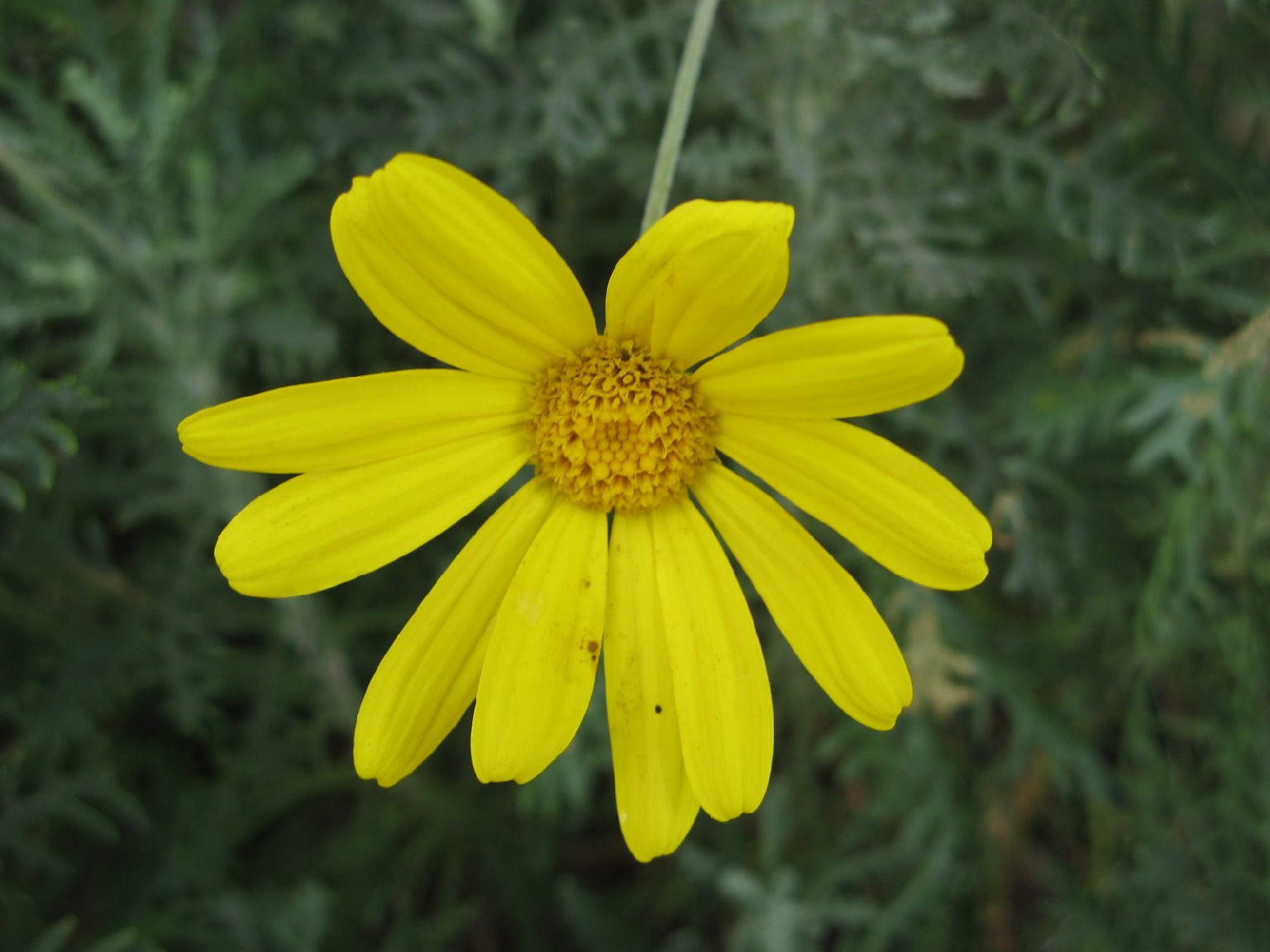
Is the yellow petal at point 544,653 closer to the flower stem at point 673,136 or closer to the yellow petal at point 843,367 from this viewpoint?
the yellow petal at point 843,367

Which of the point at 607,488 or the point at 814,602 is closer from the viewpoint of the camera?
the point at 814,602

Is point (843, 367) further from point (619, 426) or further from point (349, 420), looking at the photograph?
point (349, 420)

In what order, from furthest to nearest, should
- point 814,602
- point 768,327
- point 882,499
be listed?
point 768,327 → point 814,602 → point 882,499

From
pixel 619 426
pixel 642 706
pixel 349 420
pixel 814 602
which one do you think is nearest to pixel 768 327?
pixel 619 426

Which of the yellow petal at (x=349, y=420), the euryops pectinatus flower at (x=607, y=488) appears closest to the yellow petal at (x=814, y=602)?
the euryops pectinatus flower at (x=607, y=488)

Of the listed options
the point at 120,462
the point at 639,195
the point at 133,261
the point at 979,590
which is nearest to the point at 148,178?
the point at 133,261

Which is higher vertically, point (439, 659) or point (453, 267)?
point (453, 267)
